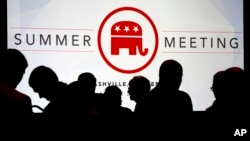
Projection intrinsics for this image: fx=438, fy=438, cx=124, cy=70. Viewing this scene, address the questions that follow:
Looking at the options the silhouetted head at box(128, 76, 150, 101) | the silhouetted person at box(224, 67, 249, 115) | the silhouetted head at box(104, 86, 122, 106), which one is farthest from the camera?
the silhouetted head at box(128, 76, 150, 101)

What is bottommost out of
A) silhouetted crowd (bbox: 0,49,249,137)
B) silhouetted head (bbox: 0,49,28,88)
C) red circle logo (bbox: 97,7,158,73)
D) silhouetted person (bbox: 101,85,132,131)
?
silhouetted person (bbox: 101,85,132,131)

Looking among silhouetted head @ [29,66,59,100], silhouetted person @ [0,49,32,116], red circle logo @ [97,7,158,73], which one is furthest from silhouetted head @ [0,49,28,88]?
red circle logo @ [97,7,158,73]

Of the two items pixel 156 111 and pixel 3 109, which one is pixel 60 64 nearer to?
pixel 156 111

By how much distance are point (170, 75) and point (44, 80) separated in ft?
2.76

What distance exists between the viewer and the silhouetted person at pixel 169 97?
2457 mm

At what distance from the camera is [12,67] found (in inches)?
82.5

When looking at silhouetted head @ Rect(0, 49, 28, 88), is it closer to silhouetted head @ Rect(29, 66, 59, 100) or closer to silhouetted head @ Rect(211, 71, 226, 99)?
silhouetted head @ Rect(29, 66, 59, 100)

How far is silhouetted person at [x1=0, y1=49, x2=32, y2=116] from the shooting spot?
6.42 ft

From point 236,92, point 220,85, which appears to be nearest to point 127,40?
point 220,85

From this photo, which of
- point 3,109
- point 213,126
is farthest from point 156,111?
point 3,109

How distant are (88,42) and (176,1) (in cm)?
106

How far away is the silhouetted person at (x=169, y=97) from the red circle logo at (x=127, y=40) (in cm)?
199

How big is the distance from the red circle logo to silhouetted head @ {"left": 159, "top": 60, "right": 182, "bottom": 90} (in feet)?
6.49

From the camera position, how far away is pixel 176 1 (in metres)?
4.70
